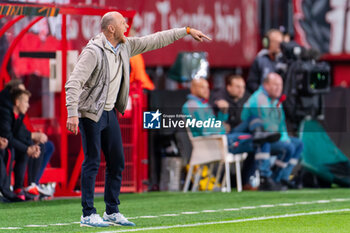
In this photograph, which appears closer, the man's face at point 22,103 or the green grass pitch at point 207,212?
the green grass pitch at point 207,212

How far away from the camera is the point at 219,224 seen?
29.1 feet

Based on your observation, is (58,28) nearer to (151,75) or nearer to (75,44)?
(75,44)

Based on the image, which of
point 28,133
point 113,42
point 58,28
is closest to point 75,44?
point 58,28

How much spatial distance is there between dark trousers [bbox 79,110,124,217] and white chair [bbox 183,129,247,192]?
5180 mm

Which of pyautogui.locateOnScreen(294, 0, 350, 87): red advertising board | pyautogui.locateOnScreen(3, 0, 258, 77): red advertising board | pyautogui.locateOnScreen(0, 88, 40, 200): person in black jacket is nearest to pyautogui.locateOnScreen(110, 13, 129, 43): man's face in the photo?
pyautogui.locateOnScreen(0, 88, 40, 200): person in black jacket

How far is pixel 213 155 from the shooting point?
13938 millimetres

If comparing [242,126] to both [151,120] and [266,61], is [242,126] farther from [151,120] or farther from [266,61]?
[151,120]

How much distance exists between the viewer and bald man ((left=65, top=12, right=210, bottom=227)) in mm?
8445

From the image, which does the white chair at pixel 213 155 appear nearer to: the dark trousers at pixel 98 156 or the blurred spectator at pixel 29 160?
the blurred spectator at pixel 29 160

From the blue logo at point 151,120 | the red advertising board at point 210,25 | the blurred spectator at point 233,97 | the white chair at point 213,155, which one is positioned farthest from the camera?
the red advertising board at point 210,25

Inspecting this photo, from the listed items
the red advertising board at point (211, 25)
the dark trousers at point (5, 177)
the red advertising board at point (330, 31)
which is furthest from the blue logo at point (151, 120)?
the red advertising board at point (330, 31)

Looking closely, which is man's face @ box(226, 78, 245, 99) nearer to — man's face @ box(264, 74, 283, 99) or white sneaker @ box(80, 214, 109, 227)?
man's face @ box(264, 74, 283, 99)

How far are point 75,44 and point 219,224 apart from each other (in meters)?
5.18

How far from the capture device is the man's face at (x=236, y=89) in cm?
1441
